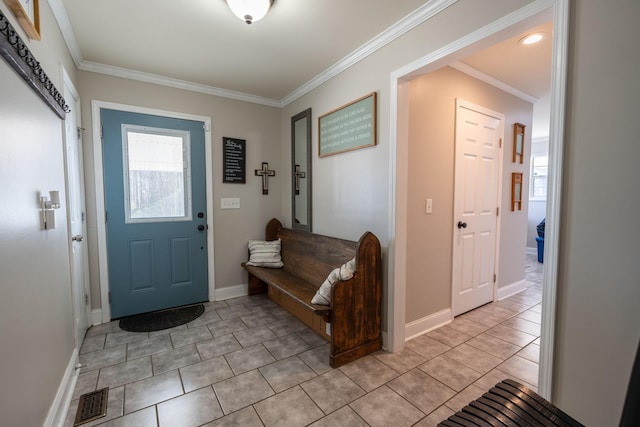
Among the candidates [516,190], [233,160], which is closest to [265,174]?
[233,160]

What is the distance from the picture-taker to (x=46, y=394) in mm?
1396

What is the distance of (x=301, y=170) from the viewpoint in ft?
11.1

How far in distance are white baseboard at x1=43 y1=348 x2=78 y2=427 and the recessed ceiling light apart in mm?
3960

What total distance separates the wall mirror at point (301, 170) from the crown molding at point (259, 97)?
13.5 inches

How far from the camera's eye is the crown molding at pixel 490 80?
104 inches

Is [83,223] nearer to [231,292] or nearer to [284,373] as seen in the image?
[231,292]

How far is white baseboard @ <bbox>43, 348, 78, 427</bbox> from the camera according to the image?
144 centimetres

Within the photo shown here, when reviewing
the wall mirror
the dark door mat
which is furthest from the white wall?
the wall mirror

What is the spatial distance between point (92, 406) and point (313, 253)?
189 centimetres

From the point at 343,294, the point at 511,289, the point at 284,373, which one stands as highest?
the point at 343,294

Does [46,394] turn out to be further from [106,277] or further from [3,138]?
[106,277]

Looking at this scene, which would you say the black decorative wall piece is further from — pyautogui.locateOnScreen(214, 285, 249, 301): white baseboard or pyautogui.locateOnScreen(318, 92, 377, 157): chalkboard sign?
pyautogui.locateOnScreen(214, 285, 249, 301): white baseboard

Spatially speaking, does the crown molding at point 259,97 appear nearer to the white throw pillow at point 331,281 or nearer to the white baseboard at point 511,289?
the white throw pillow at point 331,281

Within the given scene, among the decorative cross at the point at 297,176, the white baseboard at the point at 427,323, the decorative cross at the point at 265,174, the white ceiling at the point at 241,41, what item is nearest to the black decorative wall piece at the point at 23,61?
the white ceiling at the point at 241,41
